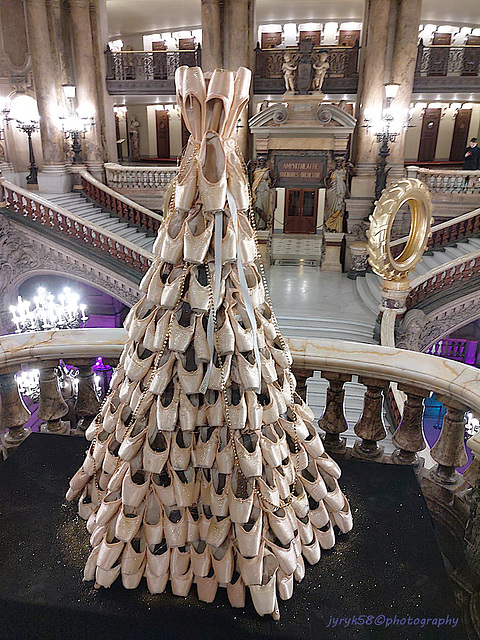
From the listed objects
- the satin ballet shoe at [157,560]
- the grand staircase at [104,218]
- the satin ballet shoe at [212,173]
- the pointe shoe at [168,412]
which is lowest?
the grand staircase at [104,218]

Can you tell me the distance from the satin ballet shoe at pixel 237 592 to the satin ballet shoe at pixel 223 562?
0.03m

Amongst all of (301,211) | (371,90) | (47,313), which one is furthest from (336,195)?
(47,313)

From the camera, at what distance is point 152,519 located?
1.53 m

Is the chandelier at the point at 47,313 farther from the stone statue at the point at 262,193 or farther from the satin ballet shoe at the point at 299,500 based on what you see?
the satin ballet shoe at the point at 299,500

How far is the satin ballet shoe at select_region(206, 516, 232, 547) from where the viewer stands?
1472 millimetres

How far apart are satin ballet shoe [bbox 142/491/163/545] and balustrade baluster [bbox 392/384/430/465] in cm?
137

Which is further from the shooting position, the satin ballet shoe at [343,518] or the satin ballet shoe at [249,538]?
the satin ballet shoe at [343,518]

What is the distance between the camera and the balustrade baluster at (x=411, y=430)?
2.43 meters

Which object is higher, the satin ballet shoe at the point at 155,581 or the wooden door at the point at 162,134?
the wooden door at the point at 162,134

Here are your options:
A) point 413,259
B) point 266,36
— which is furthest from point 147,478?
point 266,36

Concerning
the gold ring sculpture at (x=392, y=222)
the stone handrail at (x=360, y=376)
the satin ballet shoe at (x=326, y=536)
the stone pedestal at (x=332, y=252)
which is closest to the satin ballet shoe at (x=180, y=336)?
the satin ballet shoe at (x=326, y=536)

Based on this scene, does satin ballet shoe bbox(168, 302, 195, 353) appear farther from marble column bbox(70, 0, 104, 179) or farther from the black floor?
marble column bbox(70, 0, 104, 179)

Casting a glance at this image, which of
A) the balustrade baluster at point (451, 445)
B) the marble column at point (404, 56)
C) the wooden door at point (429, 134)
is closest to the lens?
the balustrade baluster at point (451, 445)

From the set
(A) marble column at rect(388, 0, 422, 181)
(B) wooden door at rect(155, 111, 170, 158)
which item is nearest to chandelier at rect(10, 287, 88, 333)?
(A) marble column at rect(388, 0, 422, 181)
